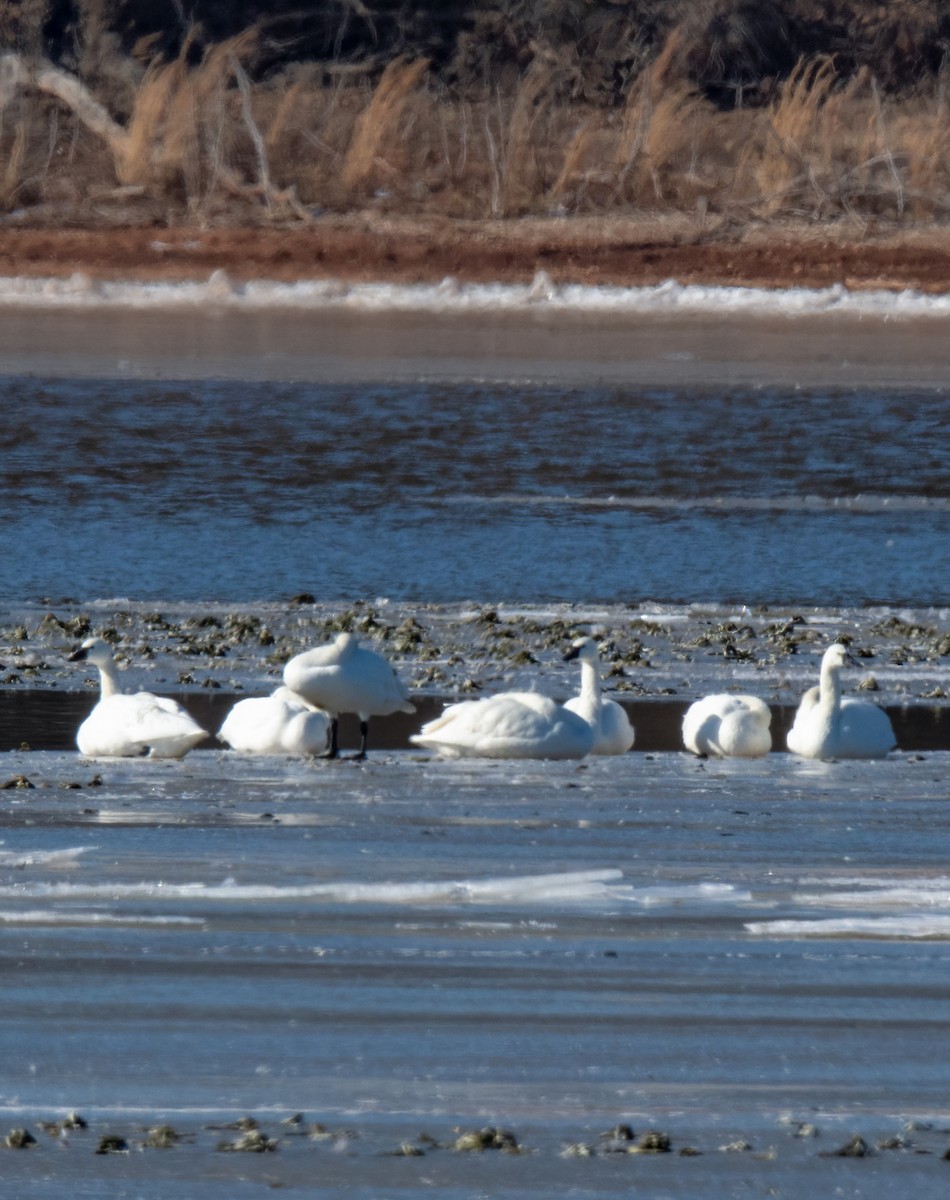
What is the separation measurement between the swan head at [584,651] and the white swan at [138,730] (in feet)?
4.45

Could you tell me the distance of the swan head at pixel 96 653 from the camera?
27.7ft

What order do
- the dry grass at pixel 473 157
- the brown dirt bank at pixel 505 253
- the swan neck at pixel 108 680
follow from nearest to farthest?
the swan neck at pixel 108 680 → the brown dirt bank at pixel 505 253 → the dry grass at pixel 473 157

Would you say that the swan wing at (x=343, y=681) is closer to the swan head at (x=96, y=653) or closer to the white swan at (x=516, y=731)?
the white swan at (x=516, y=731)

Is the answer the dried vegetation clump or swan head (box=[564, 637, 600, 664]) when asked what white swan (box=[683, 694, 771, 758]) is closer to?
swan head (box=[564, 637, 600, 664])

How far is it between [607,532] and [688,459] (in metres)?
2.47

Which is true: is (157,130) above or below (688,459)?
above

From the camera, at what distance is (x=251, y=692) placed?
916cm

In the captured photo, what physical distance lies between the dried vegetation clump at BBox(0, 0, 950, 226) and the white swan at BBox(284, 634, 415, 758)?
17.6 metres

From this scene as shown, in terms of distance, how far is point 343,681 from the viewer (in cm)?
779

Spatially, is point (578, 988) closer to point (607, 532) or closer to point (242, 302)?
point (607, 532)

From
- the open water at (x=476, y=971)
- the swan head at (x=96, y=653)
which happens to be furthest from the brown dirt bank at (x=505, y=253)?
the open water at (x=476, y=971)

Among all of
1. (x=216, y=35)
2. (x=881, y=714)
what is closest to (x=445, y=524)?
(x=881, y=714)

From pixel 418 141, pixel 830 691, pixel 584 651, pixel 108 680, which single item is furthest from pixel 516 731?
pixel 418 141

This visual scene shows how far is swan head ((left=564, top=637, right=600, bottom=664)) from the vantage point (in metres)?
8.34
